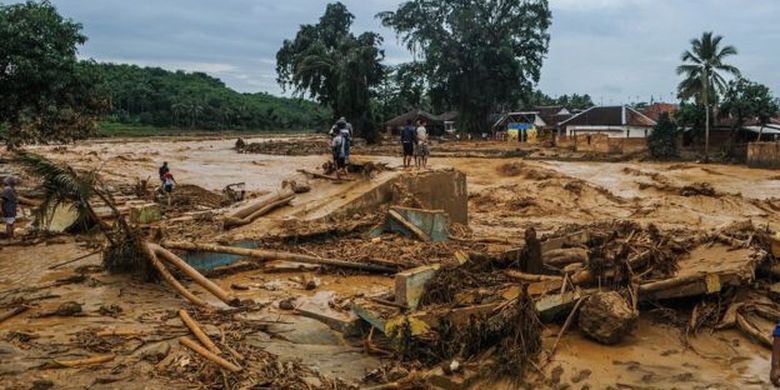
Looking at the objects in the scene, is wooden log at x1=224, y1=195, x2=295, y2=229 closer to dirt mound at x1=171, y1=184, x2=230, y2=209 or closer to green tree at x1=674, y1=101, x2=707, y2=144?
dirt mound at x1=171, y1=184, x2=230, y2=209

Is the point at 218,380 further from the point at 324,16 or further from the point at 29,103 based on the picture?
the point at 324,16

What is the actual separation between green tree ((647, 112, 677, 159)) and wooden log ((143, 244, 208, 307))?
34326mm

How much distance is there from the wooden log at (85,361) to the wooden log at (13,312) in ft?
5.66

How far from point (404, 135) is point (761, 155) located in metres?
23.0

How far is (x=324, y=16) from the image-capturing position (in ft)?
217

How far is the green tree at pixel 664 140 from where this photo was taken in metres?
37.8

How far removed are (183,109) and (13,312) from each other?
8178 cm

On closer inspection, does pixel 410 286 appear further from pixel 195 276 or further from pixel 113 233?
pixel 113 233

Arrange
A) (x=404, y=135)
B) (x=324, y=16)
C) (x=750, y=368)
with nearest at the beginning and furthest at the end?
(x=750, y=368) < (x=404, y=135) < (x=324, y=16)

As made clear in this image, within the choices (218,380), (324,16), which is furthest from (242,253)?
(324,16)

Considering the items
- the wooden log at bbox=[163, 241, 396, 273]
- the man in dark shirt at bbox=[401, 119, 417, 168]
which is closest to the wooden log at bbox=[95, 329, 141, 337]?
the wooden log at bbox=[163, 241, 396, 273]

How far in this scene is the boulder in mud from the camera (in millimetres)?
6980

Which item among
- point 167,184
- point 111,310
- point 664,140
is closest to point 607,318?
point 111,310

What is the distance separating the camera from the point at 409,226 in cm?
1138
